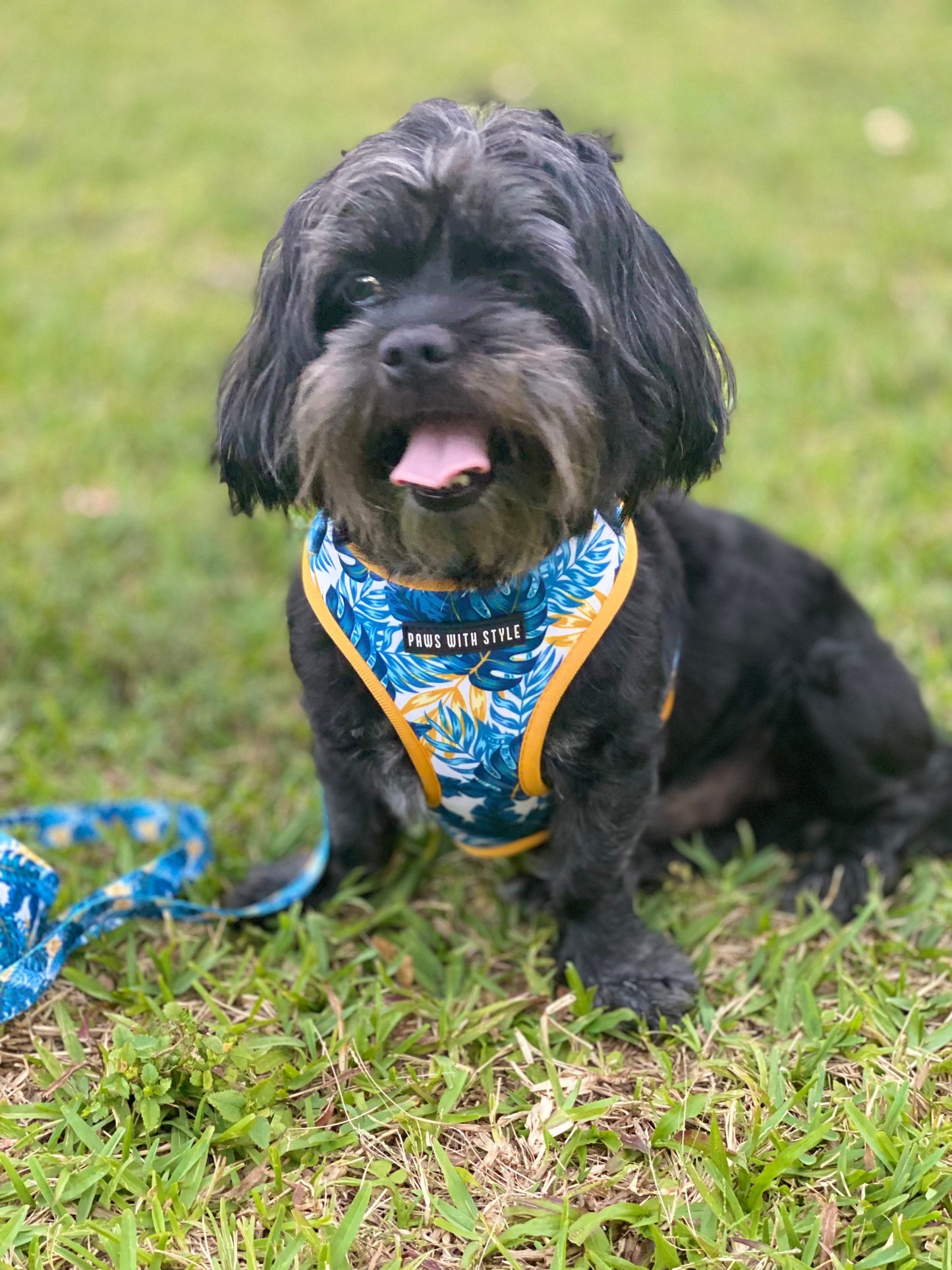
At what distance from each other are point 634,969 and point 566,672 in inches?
29.6

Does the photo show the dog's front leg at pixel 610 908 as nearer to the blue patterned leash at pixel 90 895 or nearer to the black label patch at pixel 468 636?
the black label patch at pixel 468 636

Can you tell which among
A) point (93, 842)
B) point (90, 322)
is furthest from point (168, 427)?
point (93, 842)

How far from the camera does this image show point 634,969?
8.57ft

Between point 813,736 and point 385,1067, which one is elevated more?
point 813,736

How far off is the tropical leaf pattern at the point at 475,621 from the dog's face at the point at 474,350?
0.29 feet

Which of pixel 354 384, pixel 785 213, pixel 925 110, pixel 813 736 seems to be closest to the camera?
pixel 354 384

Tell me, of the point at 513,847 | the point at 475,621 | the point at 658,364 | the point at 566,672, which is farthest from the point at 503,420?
the point at 513,847

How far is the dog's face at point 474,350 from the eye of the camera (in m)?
1.93

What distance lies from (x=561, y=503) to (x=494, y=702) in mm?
452

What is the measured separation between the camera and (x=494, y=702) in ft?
7.59

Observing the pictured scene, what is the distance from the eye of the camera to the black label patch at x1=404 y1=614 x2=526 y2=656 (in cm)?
226

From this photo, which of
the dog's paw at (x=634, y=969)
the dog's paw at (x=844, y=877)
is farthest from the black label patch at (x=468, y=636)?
the dog's paw at (x=844, y=877)

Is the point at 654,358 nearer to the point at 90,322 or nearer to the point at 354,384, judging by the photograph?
the point at 354,384

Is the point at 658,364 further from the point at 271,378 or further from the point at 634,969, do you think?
the point at 634,969
